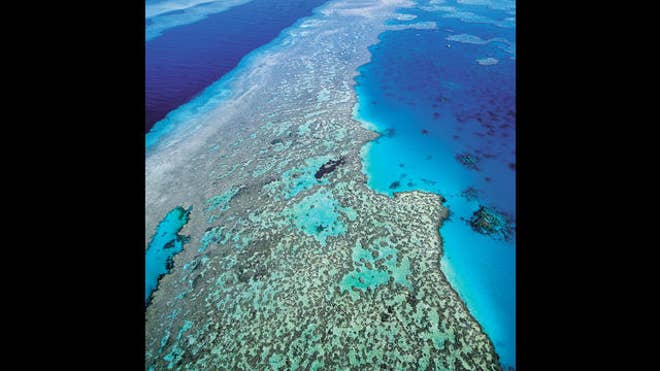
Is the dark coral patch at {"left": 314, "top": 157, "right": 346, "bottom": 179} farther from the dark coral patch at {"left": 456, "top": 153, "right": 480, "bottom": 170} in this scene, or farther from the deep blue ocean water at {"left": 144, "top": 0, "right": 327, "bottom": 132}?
the deep blue ocean water at {"left": 144, "top": 0, "right": 327, "bottom": 132}

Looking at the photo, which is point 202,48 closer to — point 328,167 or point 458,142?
point 328,167

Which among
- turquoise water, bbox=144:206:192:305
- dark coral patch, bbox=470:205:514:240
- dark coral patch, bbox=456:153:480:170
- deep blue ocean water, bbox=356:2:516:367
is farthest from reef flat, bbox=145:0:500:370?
dark coral patch, bbox=456:153:480:170

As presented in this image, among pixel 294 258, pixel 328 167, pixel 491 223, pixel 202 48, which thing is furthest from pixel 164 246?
pixel 202 48

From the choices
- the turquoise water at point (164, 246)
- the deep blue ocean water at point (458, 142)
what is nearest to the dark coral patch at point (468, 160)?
A: the deep blue ocean water at point (458, 142)

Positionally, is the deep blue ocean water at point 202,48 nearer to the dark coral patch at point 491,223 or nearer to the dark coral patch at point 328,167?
the dark coral patch at point 328,167
